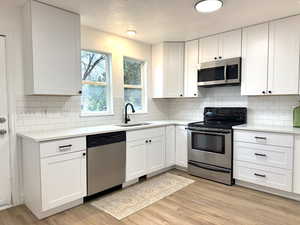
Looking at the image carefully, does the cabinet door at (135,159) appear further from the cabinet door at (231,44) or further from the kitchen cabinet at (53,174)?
the cabinet door at (231,44)

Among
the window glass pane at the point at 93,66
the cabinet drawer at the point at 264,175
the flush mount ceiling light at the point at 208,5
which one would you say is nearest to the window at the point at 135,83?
the window glass pane at the point at 93,66

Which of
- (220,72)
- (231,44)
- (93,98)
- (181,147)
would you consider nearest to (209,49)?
(231,44)

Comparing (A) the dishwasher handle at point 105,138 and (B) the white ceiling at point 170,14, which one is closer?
(B) the white ceiling at point 170,14

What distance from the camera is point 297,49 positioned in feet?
9.16

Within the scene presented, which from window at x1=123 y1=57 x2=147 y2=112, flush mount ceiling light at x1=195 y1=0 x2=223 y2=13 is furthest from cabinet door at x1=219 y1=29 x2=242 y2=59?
window at x1=123 y1=57 x2=147 y2=112

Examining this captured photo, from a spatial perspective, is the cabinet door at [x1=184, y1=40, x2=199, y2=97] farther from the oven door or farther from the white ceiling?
the oven door

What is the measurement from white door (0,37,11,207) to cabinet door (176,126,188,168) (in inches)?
104

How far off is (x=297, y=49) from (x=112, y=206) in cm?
323

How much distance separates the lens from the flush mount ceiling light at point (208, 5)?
231cm

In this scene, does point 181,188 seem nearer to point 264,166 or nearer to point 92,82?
point 264,166

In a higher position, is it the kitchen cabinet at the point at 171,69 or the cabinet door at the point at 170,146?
the kitchen cabinet at the point at 171,69

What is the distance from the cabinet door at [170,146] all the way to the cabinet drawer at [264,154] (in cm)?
114

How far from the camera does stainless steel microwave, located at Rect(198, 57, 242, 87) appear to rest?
3.31m

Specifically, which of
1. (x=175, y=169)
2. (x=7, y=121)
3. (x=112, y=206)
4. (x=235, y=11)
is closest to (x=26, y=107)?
(x=7, y=121)
